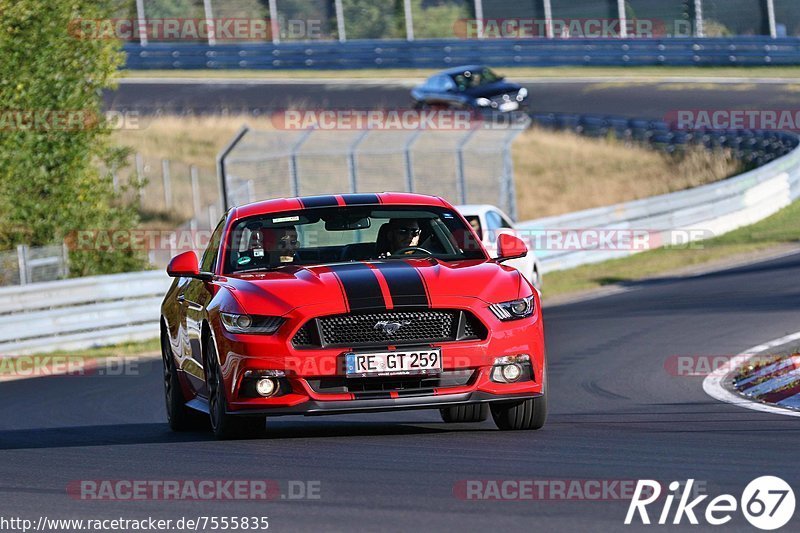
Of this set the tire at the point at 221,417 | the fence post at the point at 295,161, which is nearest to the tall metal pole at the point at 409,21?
the fence post at the point at 295,161

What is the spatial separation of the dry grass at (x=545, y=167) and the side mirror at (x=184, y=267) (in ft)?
76.9

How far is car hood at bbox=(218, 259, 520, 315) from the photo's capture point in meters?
8.70

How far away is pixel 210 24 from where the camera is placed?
48688 millimetres

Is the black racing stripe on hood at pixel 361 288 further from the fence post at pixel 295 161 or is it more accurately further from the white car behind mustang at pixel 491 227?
the fence post at pixel 295 161

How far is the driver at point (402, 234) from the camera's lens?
990 centimetres

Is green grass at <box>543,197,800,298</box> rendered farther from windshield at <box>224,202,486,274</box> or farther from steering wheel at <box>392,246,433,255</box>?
steering wheel at <box>392,246,433,255</box>

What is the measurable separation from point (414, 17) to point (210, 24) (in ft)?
22.1

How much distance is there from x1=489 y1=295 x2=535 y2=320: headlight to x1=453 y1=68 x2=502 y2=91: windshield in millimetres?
32095

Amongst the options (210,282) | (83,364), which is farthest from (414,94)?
(210,282)

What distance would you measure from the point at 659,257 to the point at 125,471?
18.5 meters

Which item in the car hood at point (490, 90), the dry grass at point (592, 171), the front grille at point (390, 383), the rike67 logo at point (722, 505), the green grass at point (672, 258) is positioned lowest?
the dry grass at point (592, 171)

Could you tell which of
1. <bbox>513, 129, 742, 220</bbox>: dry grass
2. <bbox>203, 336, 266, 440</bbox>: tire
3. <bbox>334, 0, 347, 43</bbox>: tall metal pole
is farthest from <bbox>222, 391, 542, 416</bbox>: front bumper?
<bbox>334, 0, 347, 43</bbox>: tall metal pole

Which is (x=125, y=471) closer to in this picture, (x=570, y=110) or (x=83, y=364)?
(x=83, y=364)

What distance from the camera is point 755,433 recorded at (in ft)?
28.8
